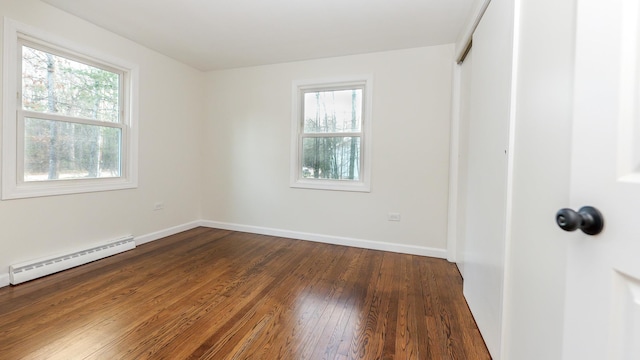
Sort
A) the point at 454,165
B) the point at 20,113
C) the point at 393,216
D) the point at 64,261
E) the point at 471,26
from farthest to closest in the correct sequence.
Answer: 1. the point at 393,216
2. the point at 454,165
3. the point at 64,261
4. the point at 20,113
5. the point at 471,26

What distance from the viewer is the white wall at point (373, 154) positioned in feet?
9.67

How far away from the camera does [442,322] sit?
1.73 metres

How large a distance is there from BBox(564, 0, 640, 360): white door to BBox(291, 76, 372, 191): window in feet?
8.52

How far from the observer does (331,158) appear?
3.48 metres

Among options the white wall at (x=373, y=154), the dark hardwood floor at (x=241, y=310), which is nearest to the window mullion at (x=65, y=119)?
the white wall at (x=373, y=154)

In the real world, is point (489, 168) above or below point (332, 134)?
below

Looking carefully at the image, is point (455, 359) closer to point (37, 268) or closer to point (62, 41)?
point (37, 268)

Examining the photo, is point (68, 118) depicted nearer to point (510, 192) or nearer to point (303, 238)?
point (303, 238)

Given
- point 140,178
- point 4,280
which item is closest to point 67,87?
point 140,178

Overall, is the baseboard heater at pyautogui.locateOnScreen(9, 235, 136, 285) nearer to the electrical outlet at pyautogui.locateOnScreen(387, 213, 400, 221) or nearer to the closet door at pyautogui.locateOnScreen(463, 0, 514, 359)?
the electrical outlet at pyautogui.locateOnScreen(387, 213, 400, 221)

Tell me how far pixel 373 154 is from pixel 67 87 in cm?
336

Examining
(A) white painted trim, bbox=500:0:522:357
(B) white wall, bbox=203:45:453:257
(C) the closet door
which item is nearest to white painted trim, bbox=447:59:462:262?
(B) white wall, bbox=203:45:453:257

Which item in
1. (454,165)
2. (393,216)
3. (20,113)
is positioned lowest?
(393,216)

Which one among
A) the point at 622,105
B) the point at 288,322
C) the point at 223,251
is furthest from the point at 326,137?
the point at 622,105
